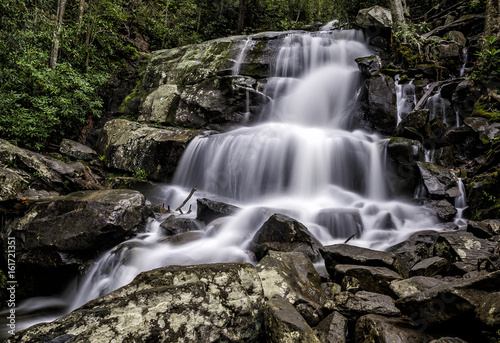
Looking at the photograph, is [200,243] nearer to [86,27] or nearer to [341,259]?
[341,259]

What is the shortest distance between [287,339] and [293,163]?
6.16 metres

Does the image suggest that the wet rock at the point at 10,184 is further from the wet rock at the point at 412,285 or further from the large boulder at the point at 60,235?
the wet rock at the point at 412,285

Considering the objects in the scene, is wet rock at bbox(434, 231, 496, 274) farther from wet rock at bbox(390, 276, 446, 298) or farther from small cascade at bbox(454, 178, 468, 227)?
small cascade at bbox(454, 178, 468, 227)

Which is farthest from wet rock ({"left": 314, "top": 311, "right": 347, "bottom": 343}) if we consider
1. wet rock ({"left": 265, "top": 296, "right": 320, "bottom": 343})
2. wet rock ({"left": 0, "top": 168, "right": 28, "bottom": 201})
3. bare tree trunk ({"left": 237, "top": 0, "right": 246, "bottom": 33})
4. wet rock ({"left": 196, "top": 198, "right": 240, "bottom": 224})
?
bare tree trunk ({"left": 237, "top": 0, "right": 246, "bottom": 33})

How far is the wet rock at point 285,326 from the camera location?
1865 mm

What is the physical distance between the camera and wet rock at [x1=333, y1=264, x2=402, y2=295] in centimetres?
276

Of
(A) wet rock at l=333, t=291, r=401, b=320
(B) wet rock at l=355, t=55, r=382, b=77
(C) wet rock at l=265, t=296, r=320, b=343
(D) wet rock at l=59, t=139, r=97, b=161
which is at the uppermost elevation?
(B) wet rock at l=355, t=55, r=382, b=77

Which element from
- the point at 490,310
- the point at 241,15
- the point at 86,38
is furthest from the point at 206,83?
the point at 490,310

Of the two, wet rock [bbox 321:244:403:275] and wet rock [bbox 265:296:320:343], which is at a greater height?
wet rock [bbox 265:296:320:343]

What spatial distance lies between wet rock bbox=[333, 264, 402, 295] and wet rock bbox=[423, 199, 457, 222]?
10.4ft

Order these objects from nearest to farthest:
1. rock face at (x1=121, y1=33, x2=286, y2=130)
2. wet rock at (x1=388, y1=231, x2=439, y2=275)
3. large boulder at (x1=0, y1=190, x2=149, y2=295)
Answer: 1. wet rock at (x1=388, y1=231, x2=439, y2=275)
2. large boulder at (x1=0, y1=190, x2=149, y2=295)
3. rock face at (x1=121, y1=33, x2=286, y2=130)

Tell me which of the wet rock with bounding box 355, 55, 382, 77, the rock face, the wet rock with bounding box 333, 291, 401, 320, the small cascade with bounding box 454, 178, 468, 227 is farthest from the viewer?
the rock face

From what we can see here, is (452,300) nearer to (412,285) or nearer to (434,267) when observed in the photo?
(412,285)

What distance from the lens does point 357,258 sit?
131 inches
